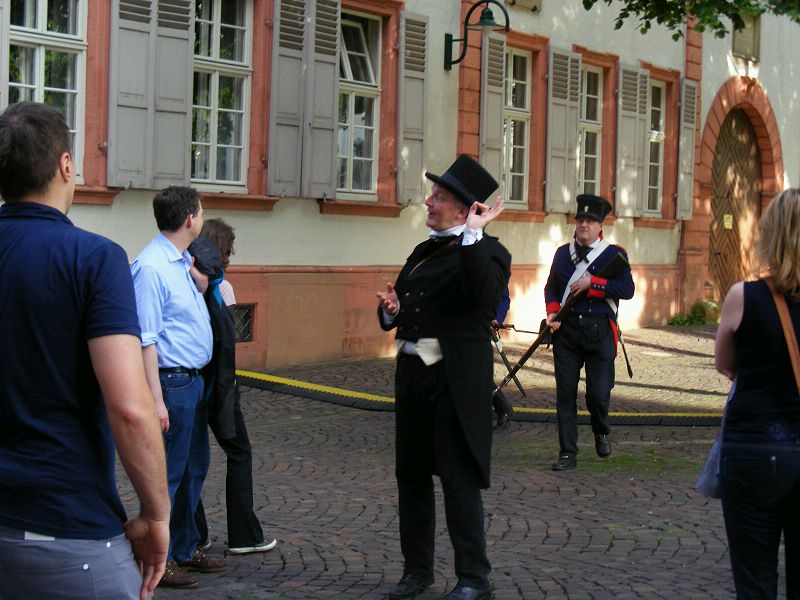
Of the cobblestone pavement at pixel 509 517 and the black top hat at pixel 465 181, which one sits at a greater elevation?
the black top hat at pixel 465 181

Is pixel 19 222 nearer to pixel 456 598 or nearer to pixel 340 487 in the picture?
pixel 456 598

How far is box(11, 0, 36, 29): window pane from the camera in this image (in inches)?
514

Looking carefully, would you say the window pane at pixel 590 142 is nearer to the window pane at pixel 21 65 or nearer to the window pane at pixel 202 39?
the window pane at pixel 202 39

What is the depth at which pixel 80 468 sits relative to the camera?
9.78 ft

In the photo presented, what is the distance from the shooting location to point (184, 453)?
6141 mm

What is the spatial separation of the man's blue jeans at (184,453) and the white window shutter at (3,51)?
7.16 metres

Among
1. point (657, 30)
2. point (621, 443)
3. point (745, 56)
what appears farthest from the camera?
point (745, 56)

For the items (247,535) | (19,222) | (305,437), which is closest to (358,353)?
(305,437)

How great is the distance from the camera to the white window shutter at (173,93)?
45.9 ft

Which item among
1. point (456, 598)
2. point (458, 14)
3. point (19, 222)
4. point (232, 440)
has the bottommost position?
point (456, 598)

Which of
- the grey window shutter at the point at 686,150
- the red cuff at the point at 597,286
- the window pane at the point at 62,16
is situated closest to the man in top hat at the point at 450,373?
the red cuff at the point at 597,286

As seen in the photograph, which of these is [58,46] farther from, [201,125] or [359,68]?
→ [359,68]

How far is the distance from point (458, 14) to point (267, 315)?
5.19 meters

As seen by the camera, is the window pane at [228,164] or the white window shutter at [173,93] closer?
the white window shutter at [173,93]
